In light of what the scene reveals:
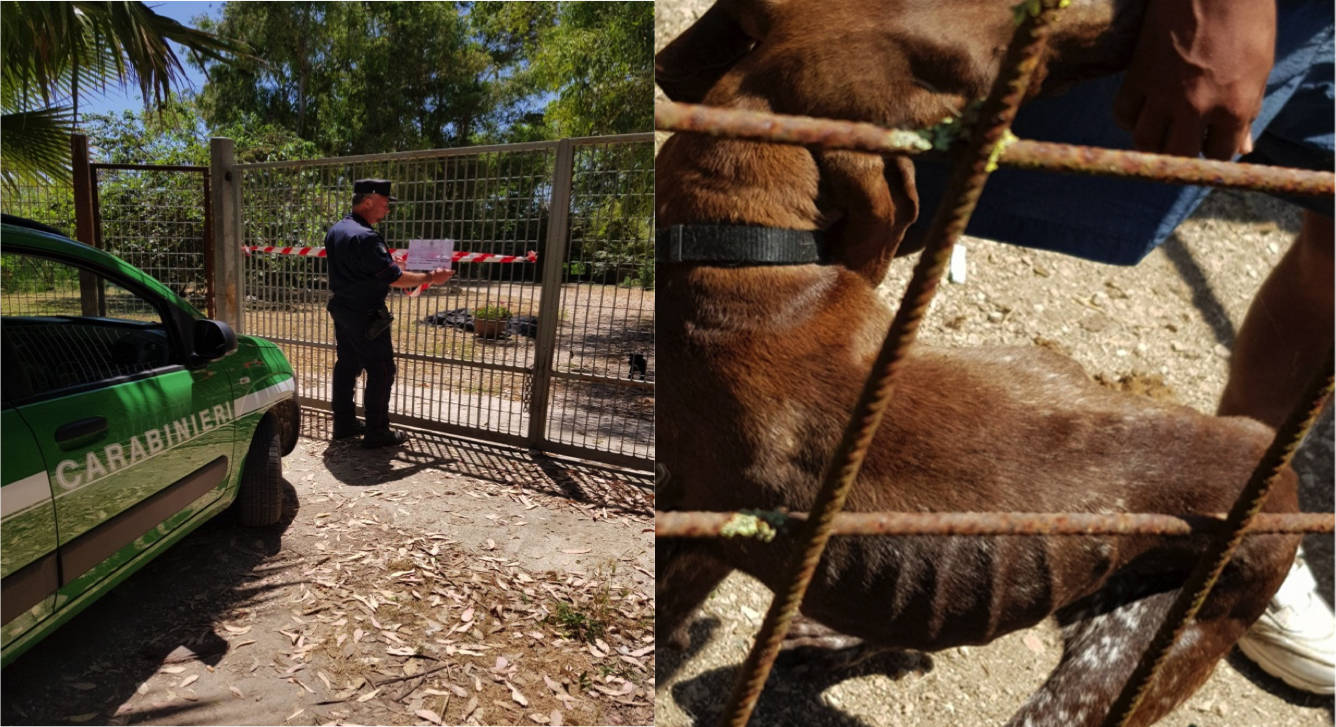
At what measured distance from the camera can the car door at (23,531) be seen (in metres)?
1.97

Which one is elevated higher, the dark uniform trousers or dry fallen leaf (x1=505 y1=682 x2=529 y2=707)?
the dark uniform trousers

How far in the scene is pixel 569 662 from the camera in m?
3.09

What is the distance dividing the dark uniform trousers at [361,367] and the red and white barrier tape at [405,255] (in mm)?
461

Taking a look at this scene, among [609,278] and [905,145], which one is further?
Answer: [609,278]

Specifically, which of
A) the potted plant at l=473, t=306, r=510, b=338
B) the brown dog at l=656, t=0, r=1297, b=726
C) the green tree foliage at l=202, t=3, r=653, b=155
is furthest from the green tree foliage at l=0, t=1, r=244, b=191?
the green tree foliage at l=202, t=3, r=653, b=155

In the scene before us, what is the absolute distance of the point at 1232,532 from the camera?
128cm

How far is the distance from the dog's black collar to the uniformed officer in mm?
3569

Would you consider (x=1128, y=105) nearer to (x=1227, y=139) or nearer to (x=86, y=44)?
(x=1227, y=139)

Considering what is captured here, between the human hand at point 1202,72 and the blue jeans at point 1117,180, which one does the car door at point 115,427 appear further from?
the human hand at point 1202,72

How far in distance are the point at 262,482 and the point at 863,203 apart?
312cm

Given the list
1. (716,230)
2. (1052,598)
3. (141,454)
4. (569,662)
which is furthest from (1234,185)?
(141,454)

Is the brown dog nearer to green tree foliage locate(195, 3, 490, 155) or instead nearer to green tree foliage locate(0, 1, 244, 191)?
green tree foliage locate(0, 1, 244, 191)

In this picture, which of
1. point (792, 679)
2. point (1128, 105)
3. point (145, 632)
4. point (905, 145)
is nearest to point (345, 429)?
point (145, 632)

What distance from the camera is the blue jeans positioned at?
2.21 m
